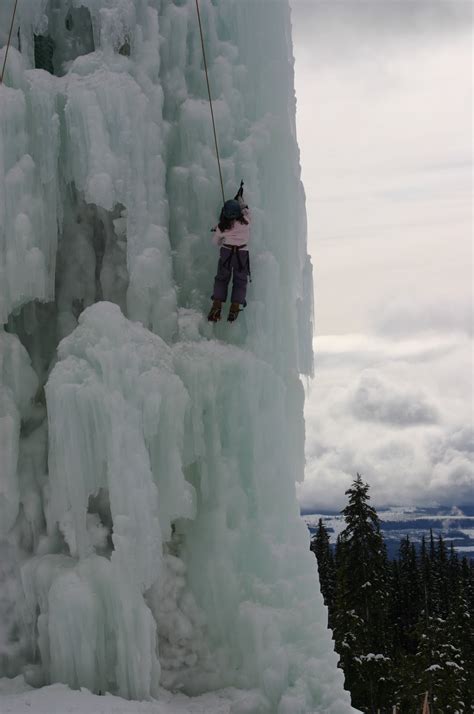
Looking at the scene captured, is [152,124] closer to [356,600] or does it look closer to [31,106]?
[31,106]

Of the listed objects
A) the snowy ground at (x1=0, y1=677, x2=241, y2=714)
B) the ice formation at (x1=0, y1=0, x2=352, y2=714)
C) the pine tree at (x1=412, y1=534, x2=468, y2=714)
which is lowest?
the pine tree at (x1=412, y1=534, x2=468, y2=714)

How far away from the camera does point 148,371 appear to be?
39.2ft

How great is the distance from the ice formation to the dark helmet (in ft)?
2.17

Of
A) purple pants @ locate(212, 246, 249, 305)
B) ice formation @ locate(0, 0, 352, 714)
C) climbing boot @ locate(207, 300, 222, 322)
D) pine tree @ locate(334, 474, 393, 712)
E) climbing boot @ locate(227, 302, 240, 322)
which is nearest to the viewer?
ice formation @ locate(0, 0, 352, 714)

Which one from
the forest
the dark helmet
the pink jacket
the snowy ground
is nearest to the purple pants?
the pink jacket

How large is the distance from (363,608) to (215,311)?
22.0m

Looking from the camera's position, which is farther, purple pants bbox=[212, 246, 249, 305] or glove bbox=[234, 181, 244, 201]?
glove bbox=[234, 181, 244, 201]

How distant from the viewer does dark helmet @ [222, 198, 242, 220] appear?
1260cm

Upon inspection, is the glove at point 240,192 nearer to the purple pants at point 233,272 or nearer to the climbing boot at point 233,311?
the purple pants at point 233,272

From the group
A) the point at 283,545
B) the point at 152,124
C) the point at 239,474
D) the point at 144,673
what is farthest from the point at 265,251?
the point at 144,673

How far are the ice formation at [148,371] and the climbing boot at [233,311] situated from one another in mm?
250

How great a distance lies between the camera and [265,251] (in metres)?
13.5

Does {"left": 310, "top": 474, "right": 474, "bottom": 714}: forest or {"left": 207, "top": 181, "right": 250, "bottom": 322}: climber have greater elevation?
{"left": 207, "top": 181, "right": 250, "bottom": 322}: climber

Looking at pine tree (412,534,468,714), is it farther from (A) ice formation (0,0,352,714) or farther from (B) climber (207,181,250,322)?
(B) climber (207,181,250,322)
